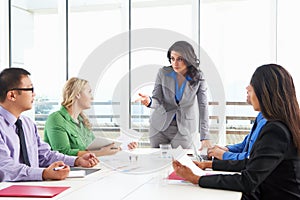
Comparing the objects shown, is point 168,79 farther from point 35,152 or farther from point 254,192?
point 254,192

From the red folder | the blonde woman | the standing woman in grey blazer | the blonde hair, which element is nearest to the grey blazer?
the standing woman in grey blazer

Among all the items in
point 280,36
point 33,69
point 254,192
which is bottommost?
point 254,192

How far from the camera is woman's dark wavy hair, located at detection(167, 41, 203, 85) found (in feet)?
9.50

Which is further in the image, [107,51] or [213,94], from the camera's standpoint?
[107,51]

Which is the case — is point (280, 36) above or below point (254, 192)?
above

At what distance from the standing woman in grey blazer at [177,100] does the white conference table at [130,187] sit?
945 millimetres

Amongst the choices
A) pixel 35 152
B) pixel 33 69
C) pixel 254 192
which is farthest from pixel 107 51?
pixel 254 192

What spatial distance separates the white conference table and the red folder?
0.04m

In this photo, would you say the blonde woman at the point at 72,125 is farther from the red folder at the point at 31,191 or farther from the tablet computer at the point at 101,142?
the red folder at the point at 31,191

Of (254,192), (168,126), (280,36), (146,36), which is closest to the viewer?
(254,192)

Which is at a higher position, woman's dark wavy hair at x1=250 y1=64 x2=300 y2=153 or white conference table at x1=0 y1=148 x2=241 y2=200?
woman's dark wavy hair at x1=250 y1=64 x2=300 y2=153

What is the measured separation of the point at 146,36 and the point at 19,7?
5.48 feet

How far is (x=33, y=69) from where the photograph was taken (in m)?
A: 4.53

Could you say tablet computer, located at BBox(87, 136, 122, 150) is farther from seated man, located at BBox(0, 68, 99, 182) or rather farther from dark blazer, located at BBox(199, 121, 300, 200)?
dark blazer, located at BBox(199, 121, 300, 200)
